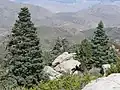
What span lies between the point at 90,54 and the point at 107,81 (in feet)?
119

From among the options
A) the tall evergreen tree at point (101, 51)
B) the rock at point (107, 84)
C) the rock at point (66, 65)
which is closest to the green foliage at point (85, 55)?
the tall evergreen tree at point (101, 51)

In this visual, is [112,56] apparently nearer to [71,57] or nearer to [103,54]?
[103,54]

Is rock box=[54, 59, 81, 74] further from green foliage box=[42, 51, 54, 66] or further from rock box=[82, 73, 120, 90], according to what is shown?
rock box=[82, 73, 120, 90]

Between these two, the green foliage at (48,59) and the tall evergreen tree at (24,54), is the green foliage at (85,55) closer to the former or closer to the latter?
the green foliage at (48,59)

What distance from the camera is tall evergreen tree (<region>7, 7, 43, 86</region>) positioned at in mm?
35272

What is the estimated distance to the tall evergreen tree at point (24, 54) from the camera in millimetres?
35272

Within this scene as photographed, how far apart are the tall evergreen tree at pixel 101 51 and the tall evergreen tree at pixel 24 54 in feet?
45.2

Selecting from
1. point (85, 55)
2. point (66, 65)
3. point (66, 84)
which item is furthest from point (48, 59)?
point (66, 84)

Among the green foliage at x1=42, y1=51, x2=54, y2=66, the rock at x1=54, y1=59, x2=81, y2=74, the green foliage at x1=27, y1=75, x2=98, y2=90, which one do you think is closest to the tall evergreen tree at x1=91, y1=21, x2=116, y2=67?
the rock at x1=54, y1=59, x2=81, y2=74

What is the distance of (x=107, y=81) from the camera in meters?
12.1

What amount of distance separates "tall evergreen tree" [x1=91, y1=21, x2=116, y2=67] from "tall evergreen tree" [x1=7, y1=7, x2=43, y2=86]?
542 inches

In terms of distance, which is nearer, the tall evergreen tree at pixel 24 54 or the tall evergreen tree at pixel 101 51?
the tall evergreen tree at pixel 24 54

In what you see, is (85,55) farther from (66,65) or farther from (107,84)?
(107,84)

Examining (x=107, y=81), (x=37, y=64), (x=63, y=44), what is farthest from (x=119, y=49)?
(x=107, y=81)
